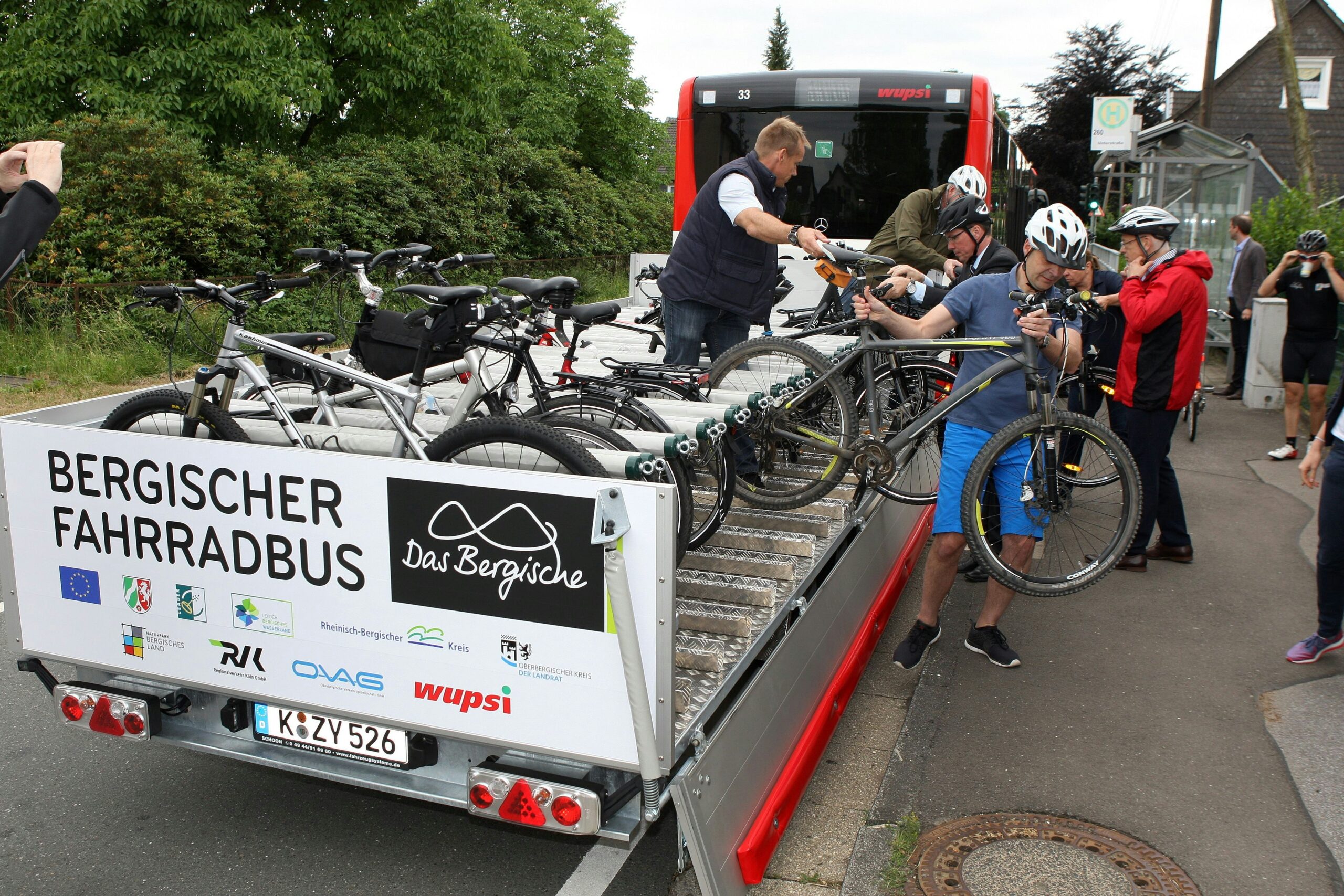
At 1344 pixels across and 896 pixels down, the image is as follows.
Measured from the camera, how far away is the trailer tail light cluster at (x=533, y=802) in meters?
2.70

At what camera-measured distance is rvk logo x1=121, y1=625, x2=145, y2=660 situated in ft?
10.4

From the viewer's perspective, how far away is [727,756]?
9.62 feet

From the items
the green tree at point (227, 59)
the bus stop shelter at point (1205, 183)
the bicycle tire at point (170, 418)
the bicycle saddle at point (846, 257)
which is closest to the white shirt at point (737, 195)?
the bicycle saddle at point (846, 257)

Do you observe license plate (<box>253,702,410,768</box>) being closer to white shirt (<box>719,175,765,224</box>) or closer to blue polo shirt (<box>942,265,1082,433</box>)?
blue polo shirt (<box>942,265,1082,433</box>)

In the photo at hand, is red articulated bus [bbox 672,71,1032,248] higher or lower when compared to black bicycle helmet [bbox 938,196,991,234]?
higher

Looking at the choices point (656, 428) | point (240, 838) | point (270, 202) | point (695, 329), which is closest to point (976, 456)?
point (656, 428)

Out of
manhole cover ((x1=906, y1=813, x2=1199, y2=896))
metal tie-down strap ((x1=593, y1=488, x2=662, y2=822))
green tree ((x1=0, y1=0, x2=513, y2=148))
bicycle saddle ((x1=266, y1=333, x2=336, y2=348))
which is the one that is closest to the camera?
metal tie-down strap ((x1=593, y1=488, x2=662, y2=822))

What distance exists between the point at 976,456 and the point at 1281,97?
42940 millimetres

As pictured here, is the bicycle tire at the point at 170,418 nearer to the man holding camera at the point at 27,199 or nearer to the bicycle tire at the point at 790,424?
the man holding camera at the point at 27,199

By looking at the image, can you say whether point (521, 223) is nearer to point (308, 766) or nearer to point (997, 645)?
point (997, 645)

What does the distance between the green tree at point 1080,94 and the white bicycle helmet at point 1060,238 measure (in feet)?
140

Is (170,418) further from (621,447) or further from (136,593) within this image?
(621,447)

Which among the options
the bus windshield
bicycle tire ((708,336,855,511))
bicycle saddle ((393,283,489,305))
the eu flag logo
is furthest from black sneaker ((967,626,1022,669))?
the bus windshield

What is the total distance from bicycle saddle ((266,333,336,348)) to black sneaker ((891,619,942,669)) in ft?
9.97
